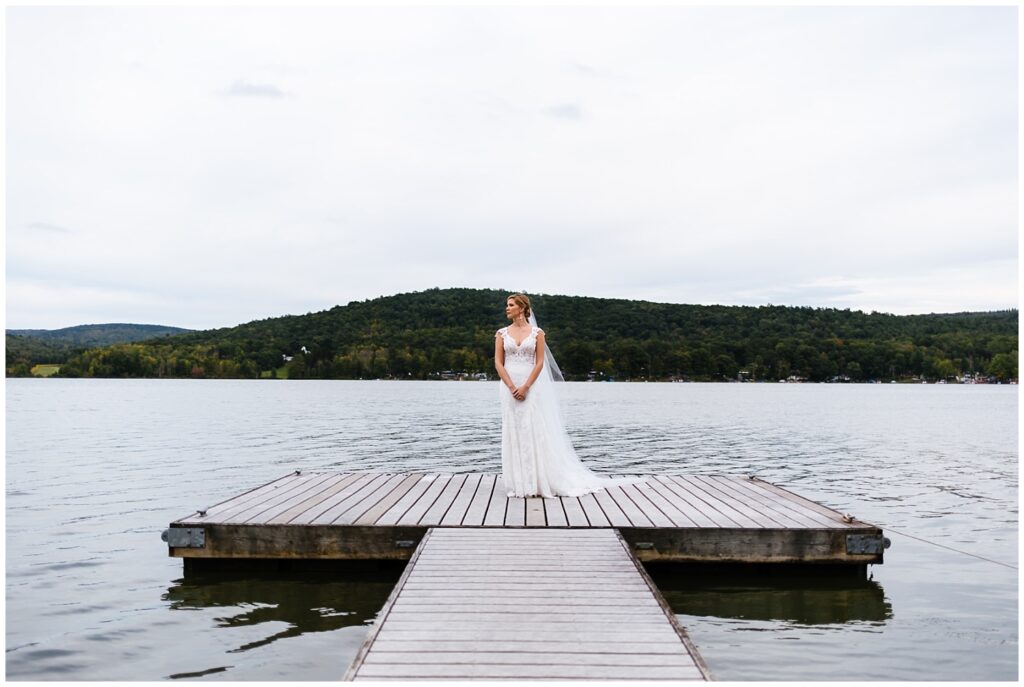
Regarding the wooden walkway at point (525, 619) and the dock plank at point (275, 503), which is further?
the dock plank at point (275, 503)

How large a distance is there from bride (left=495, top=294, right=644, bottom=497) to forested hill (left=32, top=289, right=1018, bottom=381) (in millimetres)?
68086

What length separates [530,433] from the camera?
374 inches

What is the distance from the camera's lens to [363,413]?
149ft

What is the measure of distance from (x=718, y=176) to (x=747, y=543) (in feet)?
187

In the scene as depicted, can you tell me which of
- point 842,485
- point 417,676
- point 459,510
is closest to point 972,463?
point 842,485

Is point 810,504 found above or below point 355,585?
above

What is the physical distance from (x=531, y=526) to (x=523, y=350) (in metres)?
2.26

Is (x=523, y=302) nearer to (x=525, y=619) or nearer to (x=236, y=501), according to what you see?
(x=236, y=501)

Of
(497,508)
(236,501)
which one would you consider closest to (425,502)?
(497,508)

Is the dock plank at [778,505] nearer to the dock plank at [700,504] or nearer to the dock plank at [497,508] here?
the dock plank at [700,504]

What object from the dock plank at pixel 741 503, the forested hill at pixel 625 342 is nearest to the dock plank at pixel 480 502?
the dock plank at pixel 741 503

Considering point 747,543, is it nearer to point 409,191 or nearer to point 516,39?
point 516,39

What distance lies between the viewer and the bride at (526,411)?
941 cm

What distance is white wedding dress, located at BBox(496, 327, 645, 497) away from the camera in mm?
9445
